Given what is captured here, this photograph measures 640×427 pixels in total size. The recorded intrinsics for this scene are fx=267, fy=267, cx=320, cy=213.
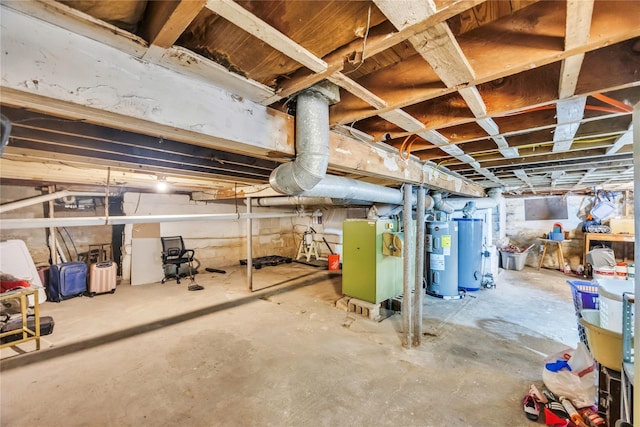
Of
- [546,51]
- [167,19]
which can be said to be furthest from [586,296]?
[167,19]

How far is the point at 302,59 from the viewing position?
920 mm

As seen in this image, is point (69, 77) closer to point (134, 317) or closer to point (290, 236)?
point (134, 317)

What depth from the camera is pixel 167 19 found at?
2.31 feet

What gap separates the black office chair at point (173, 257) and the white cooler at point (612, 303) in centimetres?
537

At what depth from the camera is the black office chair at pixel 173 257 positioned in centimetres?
514

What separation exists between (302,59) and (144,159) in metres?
1.96

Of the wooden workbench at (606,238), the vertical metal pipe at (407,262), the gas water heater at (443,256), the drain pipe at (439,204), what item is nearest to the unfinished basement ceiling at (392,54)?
the vertical metal pipe at (407,262)

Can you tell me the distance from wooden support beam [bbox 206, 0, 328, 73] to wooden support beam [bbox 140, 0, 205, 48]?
5cm

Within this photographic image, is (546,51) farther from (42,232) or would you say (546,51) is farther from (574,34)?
(42,232)

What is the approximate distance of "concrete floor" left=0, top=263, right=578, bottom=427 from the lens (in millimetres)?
1867

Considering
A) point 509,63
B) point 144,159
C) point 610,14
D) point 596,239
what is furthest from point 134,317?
point 596,239

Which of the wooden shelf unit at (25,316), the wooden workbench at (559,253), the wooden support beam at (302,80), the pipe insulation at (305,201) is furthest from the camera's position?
the wooden workbench at (559,253)

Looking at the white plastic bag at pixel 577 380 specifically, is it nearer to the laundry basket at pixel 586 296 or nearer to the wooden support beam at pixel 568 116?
the laundry basket at pixel 586 296

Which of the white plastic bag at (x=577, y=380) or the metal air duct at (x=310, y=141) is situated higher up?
Answer: the metal air duct at (x=310, y=141)
